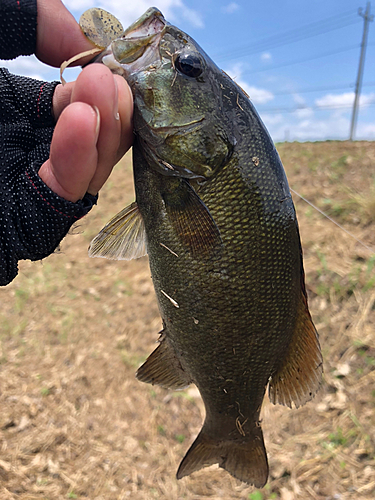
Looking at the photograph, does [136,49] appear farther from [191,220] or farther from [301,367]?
[301,367]

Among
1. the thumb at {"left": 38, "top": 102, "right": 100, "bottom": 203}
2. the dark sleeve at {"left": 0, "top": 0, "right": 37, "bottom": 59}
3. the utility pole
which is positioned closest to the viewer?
the thumb at {"left": 38, "top": 102, "right": 100, "bottom": 203}

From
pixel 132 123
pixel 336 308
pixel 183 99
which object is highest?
pixel 183 99

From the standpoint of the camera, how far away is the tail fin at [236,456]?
6.90 feet

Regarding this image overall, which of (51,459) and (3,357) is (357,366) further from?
(3,357)

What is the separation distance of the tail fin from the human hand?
4.87ft

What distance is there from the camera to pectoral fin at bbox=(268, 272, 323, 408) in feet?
6.09

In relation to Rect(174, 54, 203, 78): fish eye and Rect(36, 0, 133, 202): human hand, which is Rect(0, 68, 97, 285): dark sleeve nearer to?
Rect(36, 0, 133, 202): human hand

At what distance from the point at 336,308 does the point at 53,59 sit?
4358 mm

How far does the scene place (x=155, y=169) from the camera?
1707mm

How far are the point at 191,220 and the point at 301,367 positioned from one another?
91 cm

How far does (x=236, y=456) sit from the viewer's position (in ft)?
7.01

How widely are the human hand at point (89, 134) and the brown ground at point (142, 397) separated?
11.2 feet

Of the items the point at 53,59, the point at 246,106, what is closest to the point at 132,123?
the point at 246,106

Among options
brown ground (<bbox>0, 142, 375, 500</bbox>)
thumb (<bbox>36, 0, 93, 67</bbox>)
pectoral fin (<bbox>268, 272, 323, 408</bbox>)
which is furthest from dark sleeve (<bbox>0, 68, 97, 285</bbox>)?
brown ground (<bbox>0, 142, 375, 500</bbox>)
